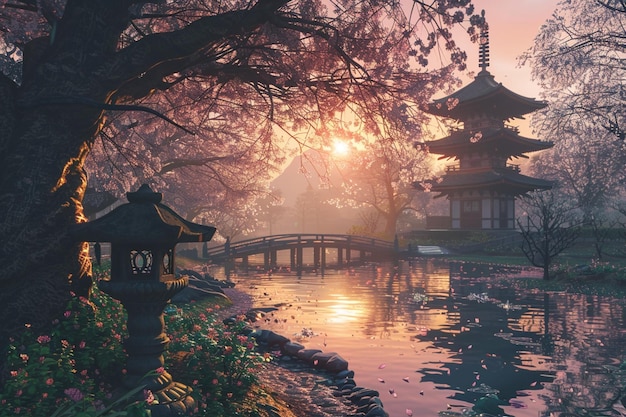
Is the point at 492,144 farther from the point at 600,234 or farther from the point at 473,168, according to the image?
the point at 600,234

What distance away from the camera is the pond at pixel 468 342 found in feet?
23.3

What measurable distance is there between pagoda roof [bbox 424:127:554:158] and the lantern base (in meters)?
37.7

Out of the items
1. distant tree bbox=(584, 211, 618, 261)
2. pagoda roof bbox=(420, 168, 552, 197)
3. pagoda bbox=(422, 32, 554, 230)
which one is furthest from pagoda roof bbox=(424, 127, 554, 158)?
distant tree bbox=(584, 211, 618, 261)

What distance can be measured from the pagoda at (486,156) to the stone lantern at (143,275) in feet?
126

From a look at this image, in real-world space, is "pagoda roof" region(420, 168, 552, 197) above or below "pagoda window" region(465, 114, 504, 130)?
below

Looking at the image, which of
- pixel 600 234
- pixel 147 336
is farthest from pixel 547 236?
pixel 147 336

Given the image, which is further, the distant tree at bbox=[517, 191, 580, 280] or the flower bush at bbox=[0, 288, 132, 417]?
the distant tree at bbox=[517, 191, 580, 280]

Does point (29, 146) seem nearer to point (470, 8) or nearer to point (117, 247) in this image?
point (117, 247)

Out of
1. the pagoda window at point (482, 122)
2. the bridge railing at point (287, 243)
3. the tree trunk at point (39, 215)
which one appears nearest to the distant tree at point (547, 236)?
the bridge railing at point (287, 243)

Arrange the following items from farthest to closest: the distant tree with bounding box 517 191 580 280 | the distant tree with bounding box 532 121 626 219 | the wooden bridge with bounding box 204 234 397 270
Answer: the distant tree with bounding box 532 121 626 219 < the wooden bridge with bounding box 204 234 397 270 < the distant tree with bounding box 517 191 580 280

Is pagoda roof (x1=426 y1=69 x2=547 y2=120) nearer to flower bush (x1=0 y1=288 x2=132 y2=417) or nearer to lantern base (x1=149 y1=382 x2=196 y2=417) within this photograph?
flower bush (x1=0 y1=288 x2=132 y2=417)

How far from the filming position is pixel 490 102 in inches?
1668

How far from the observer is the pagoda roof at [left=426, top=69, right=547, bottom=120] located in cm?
4131

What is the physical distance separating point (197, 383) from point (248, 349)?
27.9 inches
